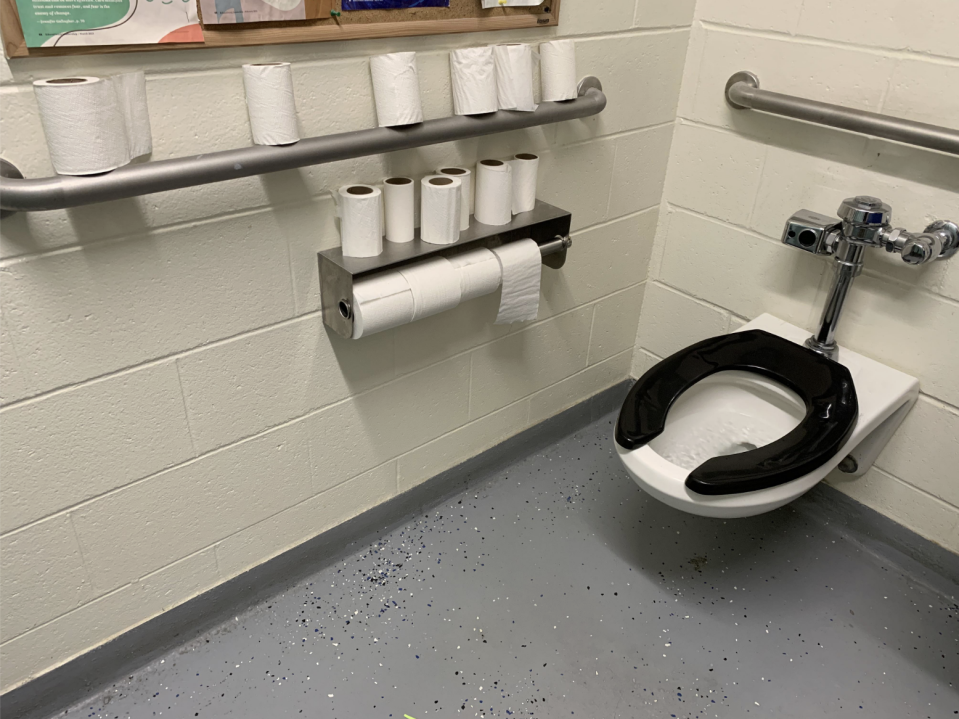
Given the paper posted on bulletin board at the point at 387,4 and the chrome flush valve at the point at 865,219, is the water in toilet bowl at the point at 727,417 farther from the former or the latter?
the paper posted on bulletin board at the point at 387,4

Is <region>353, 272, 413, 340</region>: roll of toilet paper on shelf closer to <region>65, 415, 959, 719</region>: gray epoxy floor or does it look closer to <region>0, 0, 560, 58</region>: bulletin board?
<region>0, 0, 560, 58</region>: bulletin board

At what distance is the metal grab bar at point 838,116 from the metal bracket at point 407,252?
1.45 ft

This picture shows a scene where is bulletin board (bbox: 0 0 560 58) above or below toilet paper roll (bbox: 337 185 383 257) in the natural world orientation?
above

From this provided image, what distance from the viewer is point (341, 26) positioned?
3.35 ft

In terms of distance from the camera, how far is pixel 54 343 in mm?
955

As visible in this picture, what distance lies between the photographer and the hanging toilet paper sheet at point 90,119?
78 centimetres

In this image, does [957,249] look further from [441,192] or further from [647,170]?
[441,192]

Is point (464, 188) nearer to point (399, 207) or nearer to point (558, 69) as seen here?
point (399, 207)

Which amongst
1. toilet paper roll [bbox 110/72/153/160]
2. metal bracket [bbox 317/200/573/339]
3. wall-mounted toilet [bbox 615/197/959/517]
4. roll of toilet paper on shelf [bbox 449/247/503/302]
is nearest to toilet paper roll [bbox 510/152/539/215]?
metal bracket [bbox 317/200/573/339]

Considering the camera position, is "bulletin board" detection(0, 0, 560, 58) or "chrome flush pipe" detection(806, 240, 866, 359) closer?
"bulletin board" detection(0, 0, 560, 58)

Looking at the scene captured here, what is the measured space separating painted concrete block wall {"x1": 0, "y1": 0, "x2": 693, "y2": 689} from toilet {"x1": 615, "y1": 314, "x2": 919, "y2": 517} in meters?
0.38

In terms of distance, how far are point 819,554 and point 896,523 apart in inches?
6.7

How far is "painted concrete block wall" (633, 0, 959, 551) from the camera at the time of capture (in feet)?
4.16

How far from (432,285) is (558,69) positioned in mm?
446
